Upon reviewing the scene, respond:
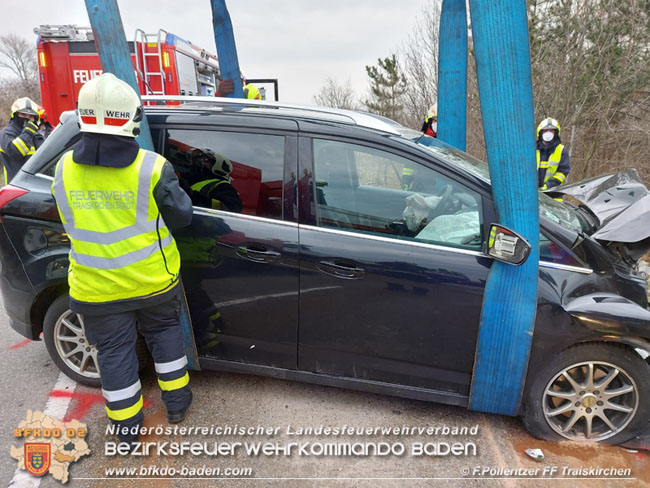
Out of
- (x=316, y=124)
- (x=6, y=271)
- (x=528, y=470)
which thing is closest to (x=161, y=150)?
(x=316, y=124)

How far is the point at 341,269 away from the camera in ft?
7.36

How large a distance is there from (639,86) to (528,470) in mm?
7909

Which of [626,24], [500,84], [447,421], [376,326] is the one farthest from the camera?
[626,24]

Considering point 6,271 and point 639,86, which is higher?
point 639,86

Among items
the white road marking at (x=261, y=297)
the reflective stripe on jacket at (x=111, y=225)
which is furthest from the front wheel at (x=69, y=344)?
the white road marking at (x=261, y=297)

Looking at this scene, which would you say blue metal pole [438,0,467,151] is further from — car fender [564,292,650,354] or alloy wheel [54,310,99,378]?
alloy wheel [54,310,99,378]

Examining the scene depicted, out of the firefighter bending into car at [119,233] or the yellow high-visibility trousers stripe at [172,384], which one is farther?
the yellow high-visibility trousers stripe at [172,384]

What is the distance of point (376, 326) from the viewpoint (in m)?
2.28

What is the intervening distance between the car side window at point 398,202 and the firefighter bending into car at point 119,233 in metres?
0.81

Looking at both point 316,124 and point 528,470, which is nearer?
point 528,470

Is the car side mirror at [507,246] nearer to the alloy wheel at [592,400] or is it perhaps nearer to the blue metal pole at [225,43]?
the alloy wheel at [592,400]

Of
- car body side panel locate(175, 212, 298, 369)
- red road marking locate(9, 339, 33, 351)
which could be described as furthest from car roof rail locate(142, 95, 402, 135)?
red road marking locate(9, 339, 33, 351)

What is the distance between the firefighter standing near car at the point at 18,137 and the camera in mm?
5457

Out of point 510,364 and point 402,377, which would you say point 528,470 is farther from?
point 402,377
